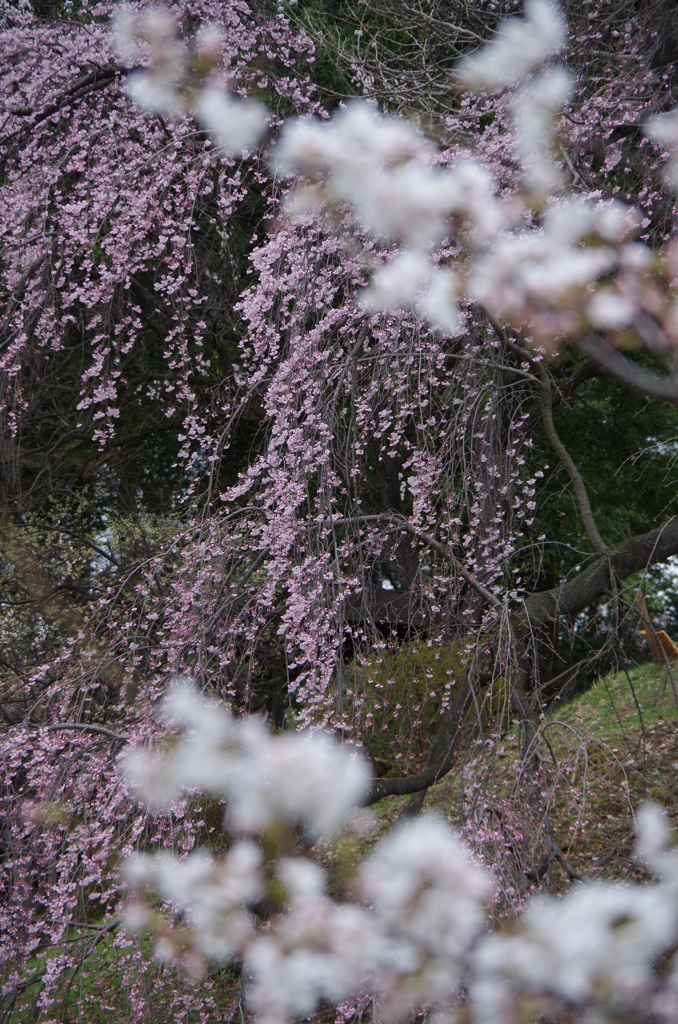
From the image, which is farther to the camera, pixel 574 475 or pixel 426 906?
pixel 574 475

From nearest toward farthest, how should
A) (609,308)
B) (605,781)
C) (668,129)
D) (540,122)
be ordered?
1. (609,308)
2. (540,122)
3. (668,129)
4. (605,781)

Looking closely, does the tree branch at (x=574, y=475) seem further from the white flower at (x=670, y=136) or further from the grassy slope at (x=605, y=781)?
the white flower at (x=670, y=136)

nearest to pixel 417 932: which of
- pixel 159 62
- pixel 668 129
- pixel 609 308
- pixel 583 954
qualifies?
pixel 583 954

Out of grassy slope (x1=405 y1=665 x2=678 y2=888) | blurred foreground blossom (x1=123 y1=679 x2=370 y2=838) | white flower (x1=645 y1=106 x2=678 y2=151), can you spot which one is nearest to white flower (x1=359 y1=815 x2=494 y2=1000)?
blurred foreground blossom (x1=123 y1=679 x2=370 y2=838)

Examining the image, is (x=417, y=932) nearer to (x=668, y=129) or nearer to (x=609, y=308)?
(x=609, y=308)

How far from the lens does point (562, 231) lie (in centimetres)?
146

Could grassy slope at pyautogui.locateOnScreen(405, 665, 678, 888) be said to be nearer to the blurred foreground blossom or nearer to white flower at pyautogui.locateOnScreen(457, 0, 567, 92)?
the blurred foreground blossom

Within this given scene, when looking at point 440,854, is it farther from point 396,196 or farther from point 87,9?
point 87,9

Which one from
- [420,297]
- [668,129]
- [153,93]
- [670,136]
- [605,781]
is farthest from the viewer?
[605,781]

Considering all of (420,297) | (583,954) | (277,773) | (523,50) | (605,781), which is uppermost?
(523,50)

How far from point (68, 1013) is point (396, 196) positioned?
4.11m

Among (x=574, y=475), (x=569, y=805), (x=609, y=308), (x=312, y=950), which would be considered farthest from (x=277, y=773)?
(x=569, y=805)

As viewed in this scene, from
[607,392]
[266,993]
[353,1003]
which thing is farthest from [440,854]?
[607,392]

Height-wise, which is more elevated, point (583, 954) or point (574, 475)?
point (574, 475)
